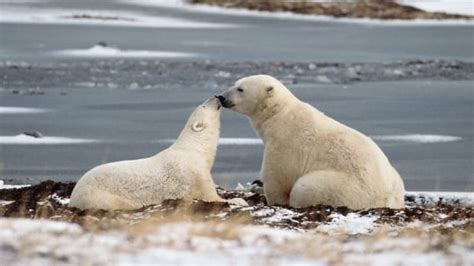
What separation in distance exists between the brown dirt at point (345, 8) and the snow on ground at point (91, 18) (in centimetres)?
362

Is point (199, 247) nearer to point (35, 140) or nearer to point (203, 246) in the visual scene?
point (203, 246)

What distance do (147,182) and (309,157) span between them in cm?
114

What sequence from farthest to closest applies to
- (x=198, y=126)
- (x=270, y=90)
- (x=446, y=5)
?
(x=446, y=5)
(x=270, y=90)
(x=198, y=126)

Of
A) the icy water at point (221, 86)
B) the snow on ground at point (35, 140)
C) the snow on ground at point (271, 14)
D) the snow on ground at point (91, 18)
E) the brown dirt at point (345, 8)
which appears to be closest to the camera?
the icy water at point (221, 86)

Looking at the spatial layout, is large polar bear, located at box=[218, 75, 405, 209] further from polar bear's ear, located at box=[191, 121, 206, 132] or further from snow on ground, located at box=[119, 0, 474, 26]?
snow on ground, located at box=[119, 0, 474, 26]

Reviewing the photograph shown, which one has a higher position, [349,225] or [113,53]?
[349,225]

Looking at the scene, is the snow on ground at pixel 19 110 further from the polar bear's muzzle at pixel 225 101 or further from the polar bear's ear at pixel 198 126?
the polar bear's ear at pixel 198 126

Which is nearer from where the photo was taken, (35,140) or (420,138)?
(35,140)

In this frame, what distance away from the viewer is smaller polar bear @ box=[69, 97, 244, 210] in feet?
24.5

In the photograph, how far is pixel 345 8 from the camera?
32.3 m

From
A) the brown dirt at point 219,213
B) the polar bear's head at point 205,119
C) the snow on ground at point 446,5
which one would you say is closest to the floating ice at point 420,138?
the brown dirt at point 219,213

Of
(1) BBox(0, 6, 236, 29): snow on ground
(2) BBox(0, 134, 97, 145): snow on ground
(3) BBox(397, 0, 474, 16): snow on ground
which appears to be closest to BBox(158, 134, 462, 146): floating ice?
(2) BBox(0, 134, 97, 145): snow on ground

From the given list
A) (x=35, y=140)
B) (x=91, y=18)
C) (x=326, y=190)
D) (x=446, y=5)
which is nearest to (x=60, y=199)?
(x=326, y=190)

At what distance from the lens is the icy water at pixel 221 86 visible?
462 inches
